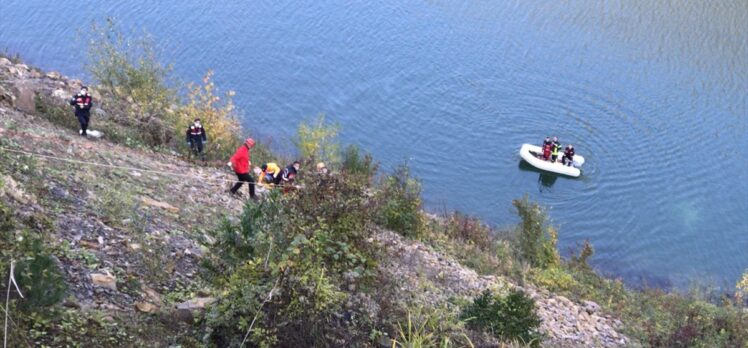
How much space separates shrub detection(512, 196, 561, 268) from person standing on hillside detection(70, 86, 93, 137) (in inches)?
473

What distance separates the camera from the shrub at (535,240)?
65.1 feet

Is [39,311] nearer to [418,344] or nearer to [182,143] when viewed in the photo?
[418,344]

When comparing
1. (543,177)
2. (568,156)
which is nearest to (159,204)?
(543,177)

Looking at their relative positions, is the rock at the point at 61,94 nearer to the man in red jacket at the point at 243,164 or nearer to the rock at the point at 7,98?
the rock at the point at 7,98

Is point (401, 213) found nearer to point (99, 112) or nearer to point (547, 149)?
point (99, 112)

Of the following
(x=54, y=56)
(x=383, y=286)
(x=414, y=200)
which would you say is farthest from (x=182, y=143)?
(x=54, y=56)

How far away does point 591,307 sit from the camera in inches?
661

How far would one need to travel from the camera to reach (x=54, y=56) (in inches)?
1339

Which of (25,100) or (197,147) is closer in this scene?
(25,100)

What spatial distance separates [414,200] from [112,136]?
830 cm

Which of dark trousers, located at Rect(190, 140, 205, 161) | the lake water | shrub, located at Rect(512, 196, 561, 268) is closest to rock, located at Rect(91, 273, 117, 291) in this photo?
dark trousers, located at Rect(190, 140, 205, 161)

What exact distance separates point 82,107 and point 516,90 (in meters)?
20.1

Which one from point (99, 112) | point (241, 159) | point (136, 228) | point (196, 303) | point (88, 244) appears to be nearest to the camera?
point (196, 303)

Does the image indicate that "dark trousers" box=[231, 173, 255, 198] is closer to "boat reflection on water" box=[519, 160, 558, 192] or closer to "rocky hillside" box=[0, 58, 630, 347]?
"rocky hillside" box=[0, 58, 630, 347]
